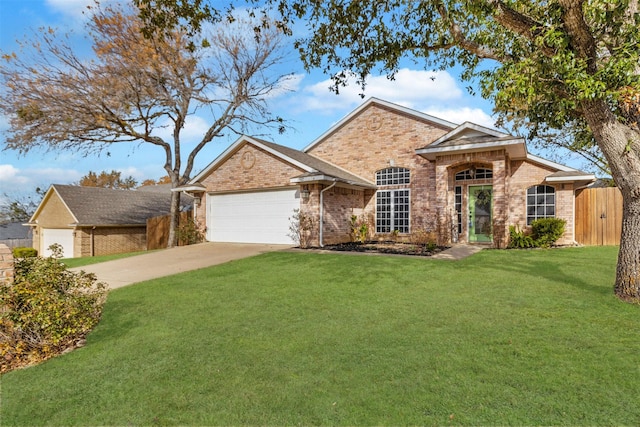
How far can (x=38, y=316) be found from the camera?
4.24 meters

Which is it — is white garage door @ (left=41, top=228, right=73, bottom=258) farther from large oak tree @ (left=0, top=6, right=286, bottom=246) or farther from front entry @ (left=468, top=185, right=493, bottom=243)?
front entry @ (left=468, top=185, right=493, bottom=243)

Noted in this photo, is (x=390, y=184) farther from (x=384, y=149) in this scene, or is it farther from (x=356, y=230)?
(x=356, y=230)

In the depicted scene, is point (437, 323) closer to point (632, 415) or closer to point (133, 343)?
point (632, 415)

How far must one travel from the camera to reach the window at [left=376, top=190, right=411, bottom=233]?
16.6 meters

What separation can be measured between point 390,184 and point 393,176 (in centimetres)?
42

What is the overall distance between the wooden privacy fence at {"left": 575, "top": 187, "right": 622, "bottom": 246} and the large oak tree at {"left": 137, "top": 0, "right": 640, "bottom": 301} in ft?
24.5

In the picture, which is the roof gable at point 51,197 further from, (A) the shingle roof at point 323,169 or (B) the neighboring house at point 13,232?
Answer: (A) the shingle roof at point 323,169

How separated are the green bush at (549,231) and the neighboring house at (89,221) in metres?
22.6

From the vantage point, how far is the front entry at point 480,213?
14453 millimetres

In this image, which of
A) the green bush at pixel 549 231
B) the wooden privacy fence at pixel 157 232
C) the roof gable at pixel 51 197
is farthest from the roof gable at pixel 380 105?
the roof gable at pixel 51 197

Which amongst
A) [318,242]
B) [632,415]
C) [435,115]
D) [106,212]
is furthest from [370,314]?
[106,212]

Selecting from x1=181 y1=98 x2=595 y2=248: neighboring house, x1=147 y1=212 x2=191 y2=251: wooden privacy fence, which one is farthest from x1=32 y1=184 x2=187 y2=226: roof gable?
x1=181 y1=98 x2=595 y2=248: neighboring house

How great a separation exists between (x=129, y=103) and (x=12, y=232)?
24.8 m

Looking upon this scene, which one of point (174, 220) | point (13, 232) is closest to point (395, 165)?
point (174, 220)
